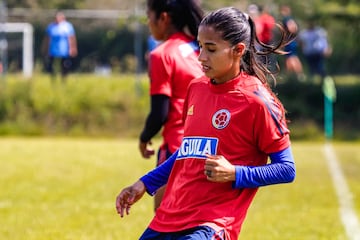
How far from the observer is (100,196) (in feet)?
39.3

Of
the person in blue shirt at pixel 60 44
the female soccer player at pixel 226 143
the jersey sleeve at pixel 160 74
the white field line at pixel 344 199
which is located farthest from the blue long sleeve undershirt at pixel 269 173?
the person in blue shirt at pixel 60 44

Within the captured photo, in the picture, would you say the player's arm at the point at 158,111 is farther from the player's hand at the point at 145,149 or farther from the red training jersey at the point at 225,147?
the red training jersey at the point at 225,147

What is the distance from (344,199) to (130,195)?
794 centimetres

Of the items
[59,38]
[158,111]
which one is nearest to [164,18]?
[158,111]

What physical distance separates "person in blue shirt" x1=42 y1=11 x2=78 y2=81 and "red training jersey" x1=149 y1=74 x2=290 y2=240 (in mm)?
21267

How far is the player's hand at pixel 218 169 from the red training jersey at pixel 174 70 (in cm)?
208

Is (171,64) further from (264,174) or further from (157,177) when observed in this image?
(264,174)

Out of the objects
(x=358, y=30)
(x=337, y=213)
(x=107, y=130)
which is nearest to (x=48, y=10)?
(x=107, y=130)

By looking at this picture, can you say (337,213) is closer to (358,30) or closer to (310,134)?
(310,134)

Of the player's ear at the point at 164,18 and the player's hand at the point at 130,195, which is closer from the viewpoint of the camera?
the player's hand at the point at 130,195

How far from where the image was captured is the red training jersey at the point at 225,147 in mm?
4492

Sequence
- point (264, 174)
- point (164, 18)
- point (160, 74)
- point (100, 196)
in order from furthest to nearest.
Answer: point (100, 196)
point (164, 18)
point (160, 74)
point (264, 174)

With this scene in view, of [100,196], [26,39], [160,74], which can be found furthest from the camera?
[26,39]

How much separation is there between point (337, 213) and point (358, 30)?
16026mm
